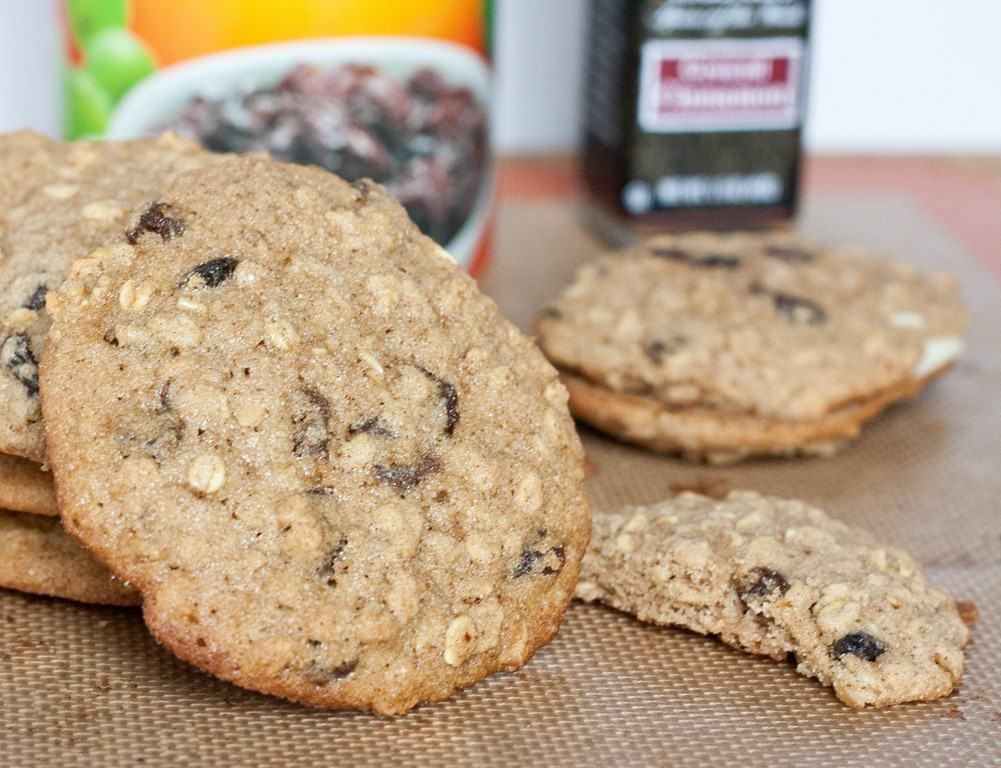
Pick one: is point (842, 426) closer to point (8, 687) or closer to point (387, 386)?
point (387, 386)

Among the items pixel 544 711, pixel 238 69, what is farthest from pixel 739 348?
pixel 238 69

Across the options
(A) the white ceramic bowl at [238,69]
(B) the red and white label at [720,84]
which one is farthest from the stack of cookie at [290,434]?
(B) the red and white label at [720,84]

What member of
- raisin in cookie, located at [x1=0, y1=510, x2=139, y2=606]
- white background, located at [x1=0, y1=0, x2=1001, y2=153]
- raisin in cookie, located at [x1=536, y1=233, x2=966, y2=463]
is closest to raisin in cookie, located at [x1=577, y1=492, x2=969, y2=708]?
raisin in cookie, located at [x1=536, y1=233, x2=966, y2=463]

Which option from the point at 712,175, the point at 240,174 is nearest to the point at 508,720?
the point at 240,174

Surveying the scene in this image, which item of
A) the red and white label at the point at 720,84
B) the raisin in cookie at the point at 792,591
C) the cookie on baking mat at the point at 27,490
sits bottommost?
the raisin in cookie at the point at 792,591

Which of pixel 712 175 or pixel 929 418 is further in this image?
pixel 712 175

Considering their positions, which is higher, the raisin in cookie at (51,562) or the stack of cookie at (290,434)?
the stack of cookie at (290,434)

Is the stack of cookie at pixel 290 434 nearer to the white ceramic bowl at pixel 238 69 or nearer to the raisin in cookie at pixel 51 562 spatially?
the raisin in cookie at pixel 51 562

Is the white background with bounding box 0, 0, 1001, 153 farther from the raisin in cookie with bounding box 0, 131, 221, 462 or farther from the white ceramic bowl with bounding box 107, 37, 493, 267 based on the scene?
the raisin in cookie with bounding box 0, 131, 221, 462
